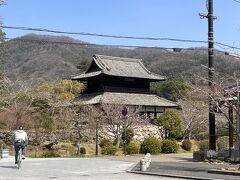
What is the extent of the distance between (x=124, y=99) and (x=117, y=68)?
658 cm

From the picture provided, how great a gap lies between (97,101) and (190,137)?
1084 centimetres

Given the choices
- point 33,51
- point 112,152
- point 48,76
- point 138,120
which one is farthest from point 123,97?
point 33,51

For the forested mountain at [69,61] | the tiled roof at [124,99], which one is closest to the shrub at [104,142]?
the tiled roof at [124,99]

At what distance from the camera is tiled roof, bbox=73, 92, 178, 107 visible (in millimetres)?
45250

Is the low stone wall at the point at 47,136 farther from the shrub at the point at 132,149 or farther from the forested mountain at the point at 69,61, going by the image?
the forested mountain at the point at 69,61

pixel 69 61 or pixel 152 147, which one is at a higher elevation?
pixel 69 61

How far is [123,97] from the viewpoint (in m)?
47.9

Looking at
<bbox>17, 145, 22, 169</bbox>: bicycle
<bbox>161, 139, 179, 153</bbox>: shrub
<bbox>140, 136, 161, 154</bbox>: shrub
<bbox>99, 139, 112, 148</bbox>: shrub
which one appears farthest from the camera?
<bbox>99, 139, 112, 148</bbox>: shrub

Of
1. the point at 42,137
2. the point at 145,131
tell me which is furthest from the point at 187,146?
the point at 42,137

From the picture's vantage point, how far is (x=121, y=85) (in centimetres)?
5141

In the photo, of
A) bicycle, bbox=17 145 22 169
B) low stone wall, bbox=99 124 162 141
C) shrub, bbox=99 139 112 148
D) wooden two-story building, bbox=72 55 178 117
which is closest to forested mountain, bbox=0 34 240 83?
wooden two-story building, bbox=72 55 178 117

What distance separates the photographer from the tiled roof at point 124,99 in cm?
4525

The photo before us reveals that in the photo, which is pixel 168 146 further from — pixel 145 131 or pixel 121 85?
pixel 121 85

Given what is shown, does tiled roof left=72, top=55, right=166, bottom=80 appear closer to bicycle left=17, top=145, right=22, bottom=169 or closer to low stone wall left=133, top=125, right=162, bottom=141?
low stone wall left=133, top=125, right=162, bottom=141
